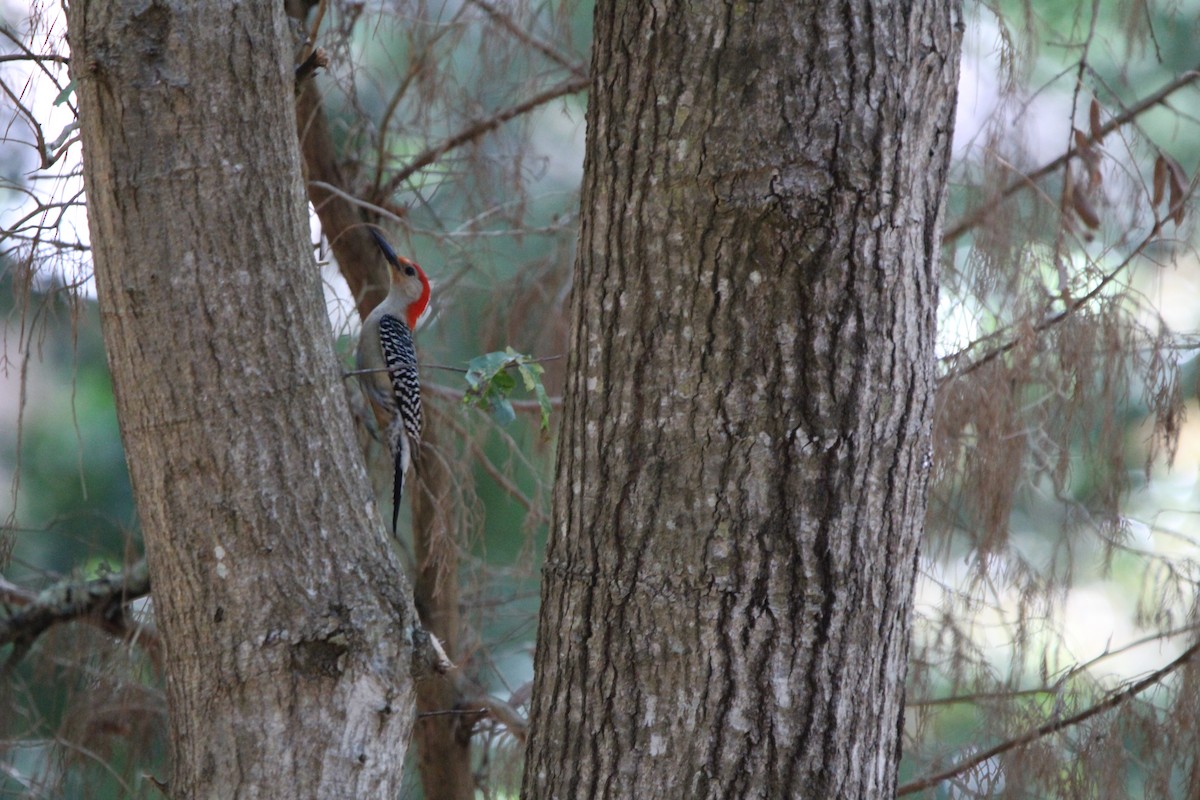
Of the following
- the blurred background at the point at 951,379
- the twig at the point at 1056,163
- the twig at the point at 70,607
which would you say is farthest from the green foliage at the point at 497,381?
the twig at the point at 70,607

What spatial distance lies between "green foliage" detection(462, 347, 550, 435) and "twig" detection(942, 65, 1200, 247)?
3.13 ft

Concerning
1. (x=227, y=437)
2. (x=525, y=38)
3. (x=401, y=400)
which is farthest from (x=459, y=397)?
(x=227, y=437)

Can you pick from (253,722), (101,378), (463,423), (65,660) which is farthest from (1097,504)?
(101,378)

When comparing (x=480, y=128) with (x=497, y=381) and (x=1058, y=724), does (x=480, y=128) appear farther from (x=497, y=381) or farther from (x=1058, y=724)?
(x=1058, y=724)

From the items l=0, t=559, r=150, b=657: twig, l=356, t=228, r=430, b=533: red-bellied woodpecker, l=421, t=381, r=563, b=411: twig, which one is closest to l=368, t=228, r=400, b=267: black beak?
l=356, t=228, r=430, b=533: red-bellied woodpecker

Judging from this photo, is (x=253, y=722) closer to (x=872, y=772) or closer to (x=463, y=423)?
(x=872, y=772)

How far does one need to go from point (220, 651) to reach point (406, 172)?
5.82ft

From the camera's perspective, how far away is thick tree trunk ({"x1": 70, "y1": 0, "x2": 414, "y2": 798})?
138 centimetres

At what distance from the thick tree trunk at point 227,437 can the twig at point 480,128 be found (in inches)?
52.6

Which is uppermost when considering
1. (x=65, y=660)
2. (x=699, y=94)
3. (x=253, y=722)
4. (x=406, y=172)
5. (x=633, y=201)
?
(x=406, y=172)

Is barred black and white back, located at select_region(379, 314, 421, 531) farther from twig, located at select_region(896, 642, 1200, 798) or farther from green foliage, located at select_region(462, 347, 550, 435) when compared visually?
twig, located at select_region(896, 642, 1200, 798)

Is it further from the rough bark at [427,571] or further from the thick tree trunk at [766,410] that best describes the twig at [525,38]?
the thick tree trunk at [766,410]

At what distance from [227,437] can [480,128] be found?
165cm

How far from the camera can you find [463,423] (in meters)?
3.12
